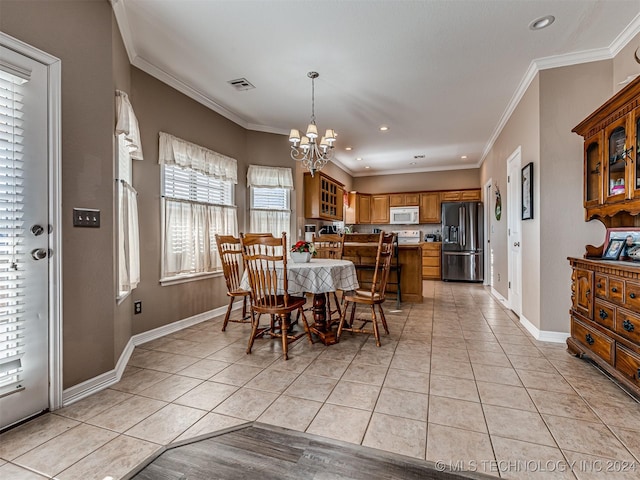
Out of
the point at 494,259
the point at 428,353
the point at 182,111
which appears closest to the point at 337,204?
the point at 494,259

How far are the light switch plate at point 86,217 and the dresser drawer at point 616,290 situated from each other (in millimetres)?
3564

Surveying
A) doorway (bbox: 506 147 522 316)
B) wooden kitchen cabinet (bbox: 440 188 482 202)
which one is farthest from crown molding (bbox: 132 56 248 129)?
wooden kitchen cabinet (bbox: 440 188 482 202)

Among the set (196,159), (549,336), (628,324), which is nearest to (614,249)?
(628,324)

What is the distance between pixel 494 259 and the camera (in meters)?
5.63

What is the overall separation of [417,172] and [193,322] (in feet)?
21.9

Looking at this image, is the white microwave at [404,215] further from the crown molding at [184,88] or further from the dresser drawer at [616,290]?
the dresser drawer at [616,290]

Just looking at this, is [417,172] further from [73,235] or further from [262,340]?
[73,235]

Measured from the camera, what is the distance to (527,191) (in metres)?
3.41

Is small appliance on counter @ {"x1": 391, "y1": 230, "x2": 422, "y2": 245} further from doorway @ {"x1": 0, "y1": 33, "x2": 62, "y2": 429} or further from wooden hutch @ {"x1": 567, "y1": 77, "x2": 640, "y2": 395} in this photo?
doorway @ {"x1": 0, "y1": 33, "x2": 62, "y2": 429}

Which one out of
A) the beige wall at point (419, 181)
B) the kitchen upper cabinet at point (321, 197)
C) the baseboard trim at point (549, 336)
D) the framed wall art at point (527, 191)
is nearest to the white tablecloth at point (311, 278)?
the baseboard trim at point (549, 336)

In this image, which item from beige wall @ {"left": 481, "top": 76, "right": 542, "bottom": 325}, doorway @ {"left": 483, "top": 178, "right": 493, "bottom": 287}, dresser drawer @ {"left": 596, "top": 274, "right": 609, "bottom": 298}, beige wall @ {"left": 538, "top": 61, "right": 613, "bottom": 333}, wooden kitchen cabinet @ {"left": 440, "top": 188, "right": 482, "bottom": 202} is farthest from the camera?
wooden kitchen cabinet @ {"left": 440, "top": 188, "right": 482, "bottom": 202}

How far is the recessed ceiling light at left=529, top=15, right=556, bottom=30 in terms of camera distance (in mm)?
2461

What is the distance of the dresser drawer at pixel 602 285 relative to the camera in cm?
227

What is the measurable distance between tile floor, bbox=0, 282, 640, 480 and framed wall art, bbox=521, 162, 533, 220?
4.61 ft
